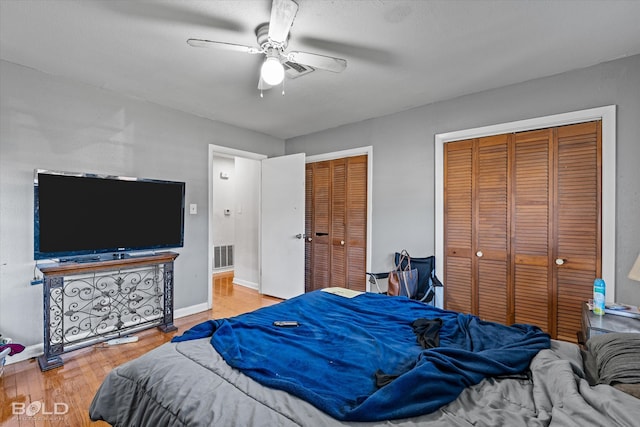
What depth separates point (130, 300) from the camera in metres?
3.00

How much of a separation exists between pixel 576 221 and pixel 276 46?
276cm

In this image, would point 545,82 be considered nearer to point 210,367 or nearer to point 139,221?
point 210,367

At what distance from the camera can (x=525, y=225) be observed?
275 cm

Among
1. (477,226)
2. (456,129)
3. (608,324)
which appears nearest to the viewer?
(608,324)

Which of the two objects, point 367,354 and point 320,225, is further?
point 320,225

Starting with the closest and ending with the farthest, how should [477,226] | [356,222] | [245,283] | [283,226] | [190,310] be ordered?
[477,226] → [190,310] → [356,222] → [283,226] → [245,283]

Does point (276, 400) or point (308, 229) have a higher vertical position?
point (308, 229)

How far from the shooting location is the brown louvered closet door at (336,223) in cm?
391

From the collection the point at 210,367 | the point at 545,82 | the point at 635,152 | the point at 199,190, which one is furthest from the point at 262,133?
the point at 635,152

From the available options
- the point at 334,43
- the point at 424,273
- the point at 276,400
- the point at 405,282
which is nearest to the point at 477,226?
the point at 424,273

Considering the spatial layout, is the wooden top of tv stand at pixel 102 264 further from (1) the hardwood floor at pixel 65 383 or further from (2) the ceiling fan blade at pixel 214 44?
(2) the ceiling fan blade at pixel 214 44

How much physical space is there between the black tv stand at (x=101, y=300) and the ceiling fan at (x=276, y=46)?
212 cm

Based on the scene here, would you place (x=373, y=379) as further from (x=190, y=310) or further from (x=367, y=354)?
(x=190, y=310)

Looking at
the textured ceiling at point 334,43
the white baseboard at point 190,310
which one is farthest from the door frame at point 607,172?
the white baseboard at point 190,310
